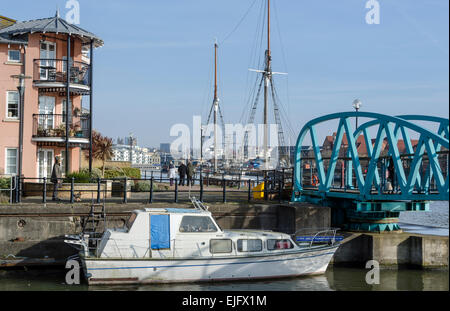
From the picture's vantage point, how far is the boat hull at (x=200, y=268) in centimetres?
1709

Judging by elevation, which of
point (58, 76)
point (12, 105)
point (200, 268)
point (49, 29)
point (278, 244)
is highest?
point (49, 29)

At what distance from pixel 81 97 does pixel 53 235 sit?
41.5 ft

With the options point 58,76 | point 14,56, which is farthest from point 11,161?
point 14,56

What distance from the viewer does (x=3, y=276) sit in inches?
727

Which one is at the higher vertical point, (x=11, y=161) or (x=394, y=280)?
(x=11, y=161)

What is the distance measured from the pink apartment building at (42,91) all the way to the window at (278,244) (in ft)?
41.7

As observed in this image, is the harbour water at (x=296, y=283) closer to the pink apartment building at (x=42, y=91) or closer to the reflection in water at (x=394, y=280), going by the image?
the reflection in water at (x=394, y=280)

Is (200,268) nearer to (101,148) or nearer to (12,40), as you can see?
(12,40)

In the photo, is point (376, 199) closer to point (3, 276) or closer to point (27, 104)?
point (3, 276)

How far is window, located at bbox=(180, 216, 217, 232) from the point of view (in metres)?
17.8

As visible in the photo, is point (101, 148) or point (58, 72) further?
point (101, 148)

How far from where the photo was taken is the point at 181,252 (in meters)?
17.6

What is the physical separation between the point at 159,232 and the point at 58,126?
13811mm
